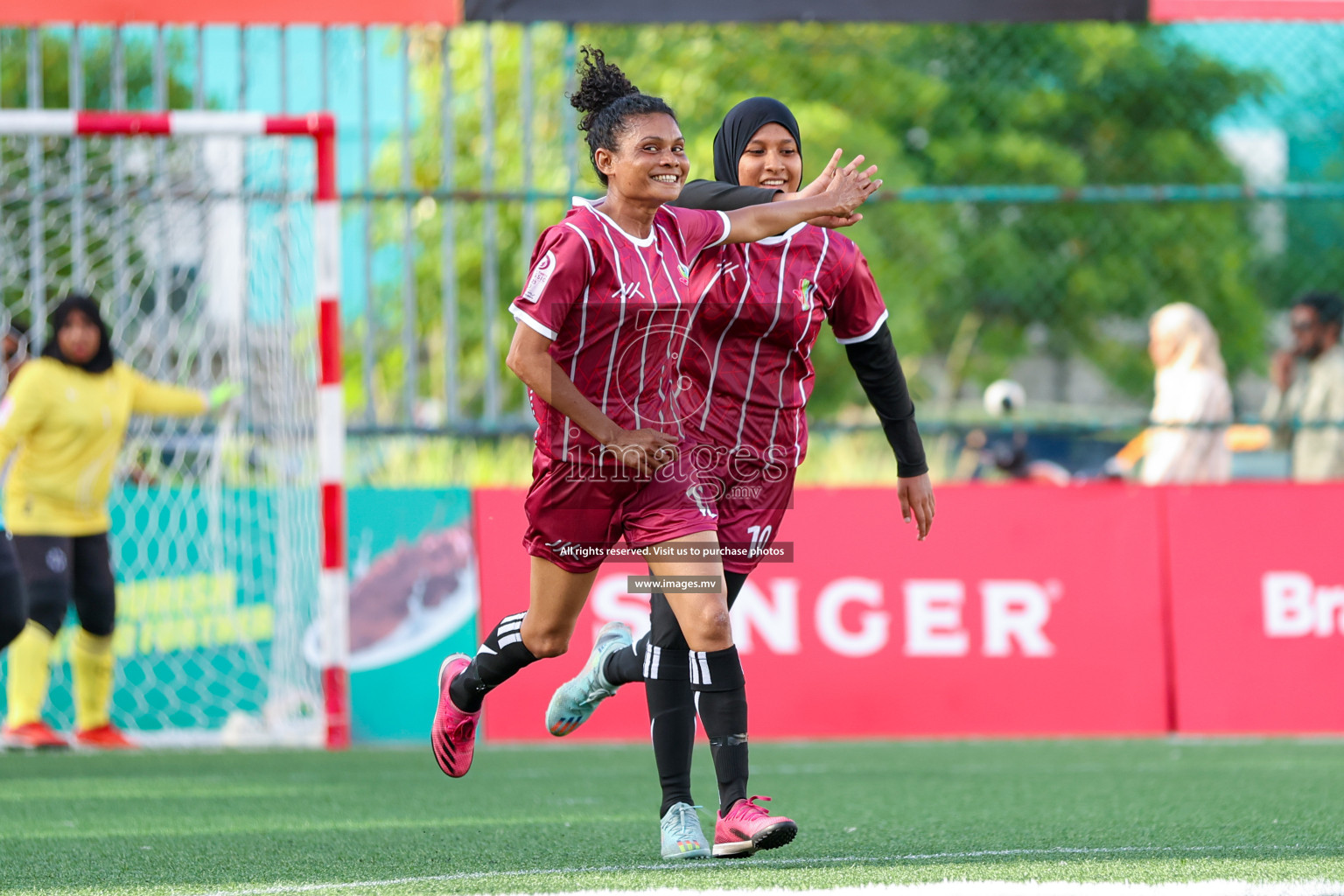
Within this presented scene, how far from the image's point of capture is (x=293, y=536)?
8055mm

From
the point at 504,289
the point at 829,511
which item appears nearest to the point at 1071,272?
the point at 504,289

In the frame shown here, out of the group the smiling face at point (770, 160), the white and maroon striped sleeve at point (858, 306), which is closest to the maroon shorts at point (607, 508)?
the white and maroon striped sleeve at point (858, 306)

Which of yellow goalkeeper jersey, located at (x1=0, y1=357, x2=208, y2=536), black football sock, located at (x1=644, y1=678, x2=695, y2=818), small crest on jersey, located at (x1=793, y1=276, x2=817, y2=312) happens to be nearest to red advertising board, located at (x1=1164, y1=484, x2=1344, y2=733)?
small crest on jersey, located at (x1=793, y1=276, x2=817, y2=312)

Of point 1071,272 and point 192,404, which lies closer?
point 192,404

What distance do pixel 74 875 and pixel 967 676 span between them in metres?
4.92

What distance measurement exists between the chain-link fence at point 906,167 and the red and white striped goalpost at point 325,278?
50 cm

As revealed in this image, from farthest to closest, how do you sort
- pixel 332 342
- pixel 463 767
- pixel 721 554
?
pixel 332 342
pixel 463 767
pixel 721 554

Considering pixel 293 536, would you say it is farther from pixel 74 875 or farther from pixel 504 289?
pixel 504 289

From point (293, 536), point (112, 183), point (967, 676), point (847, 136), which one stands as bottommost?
point (967, 676)

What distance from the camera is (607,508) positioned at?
13.6ft

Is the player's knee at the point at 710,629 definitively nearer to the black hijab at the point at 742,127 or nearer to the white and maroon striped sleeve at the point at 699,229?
the white and maroon striped sleeve at the point at 699,229

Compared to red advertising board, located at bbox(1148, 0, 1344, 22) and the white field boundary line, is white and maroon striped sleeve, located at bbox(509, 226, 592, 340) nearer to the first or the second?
the white field boundary line

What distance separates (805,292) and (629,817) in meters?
1.79

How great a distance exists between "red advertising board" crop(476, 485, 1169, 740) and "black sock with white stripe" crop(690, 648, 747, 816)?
3.77 metres
